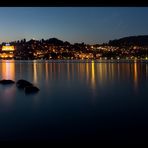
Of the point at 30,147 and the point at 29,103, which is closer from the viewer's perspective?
the point at 30,147

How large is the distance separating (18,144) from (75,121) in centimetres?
545

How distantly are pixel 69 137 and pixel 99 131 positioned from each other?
0.84 m

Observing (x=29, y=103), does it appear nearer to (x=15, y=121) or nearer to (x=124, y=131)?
(x=15, y=121)

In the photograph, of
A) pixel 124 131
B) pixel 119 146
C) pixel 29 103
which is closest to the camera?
pixel 119 146

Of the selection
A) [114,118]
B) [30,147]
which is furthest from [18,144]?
[114,118]
